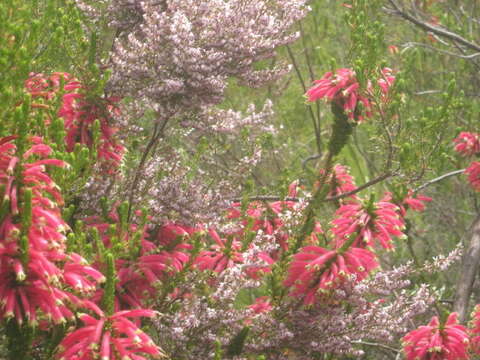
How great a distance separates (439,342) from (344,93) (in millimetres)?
1422

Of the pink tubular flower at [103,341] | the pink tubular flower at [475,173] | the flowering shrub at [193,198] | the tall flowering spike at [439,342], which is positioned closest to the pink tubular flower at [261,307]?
the flowering shrub at [193,198]

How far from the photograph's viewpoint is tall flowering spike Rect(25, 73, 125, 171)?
3289 mm

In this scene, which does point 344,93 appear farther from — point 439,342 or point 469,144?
point 469,144

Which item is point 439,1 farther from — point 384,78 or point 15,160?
point 15,160

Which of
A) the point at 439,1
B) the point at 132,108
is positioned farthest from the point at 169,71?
the point at 439,1

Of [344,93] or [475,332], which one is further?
[475,332]

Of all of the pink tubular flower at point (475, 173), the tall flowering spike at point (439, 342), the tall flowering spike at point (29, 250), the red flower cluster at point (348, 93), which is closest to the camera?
the tall flowering spike at point (29, 250)

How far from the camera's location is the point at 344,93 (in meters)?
3.69

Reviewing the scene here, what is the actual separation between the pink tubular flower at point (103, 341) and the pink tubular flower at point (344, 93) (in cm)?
185

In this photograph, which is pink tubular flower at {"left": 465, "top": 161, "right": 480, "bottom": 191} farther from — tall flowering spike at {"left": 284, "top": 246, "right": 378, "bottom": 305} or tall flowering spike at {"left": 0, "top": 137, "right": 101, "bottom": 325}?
tall flowering spike at {"left": 0, "top": 137, "right": 101, "bottom": 325}

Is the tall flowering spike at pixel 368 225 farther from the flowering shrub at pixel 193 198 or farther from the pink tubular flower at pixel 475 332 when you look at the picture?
the pink tubular flower at pixel 475 332

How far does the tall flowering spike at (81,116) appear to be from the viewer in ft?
10.8

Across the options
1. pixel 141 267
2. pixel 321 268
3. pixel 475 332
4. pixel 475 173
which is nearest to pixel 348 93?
pixel 321 268

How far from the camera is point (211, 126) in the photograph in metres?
3.50
